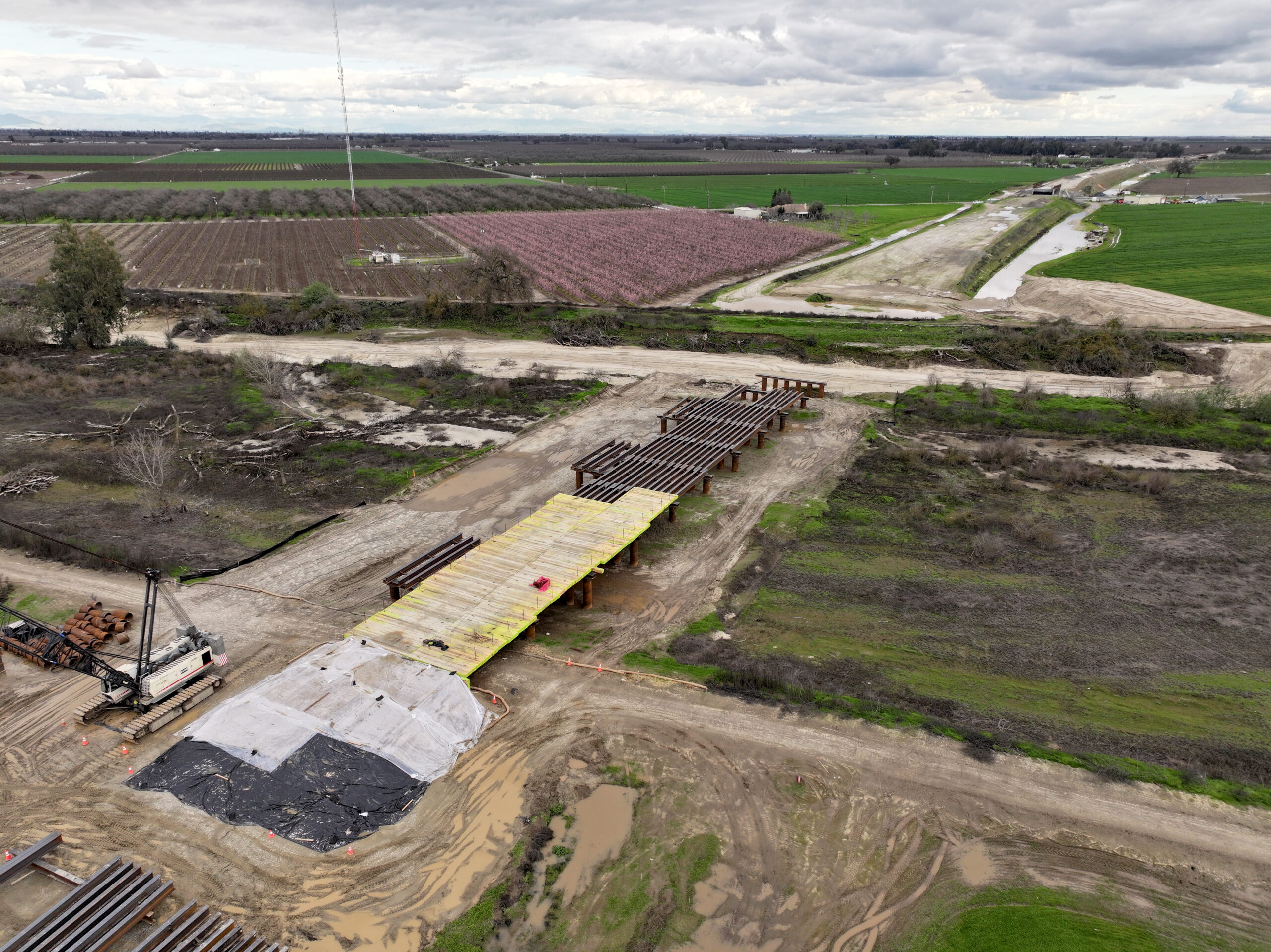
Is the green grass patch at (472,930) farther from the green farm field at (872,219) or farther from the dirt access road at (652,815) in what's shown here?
the green farm field at (872,219)

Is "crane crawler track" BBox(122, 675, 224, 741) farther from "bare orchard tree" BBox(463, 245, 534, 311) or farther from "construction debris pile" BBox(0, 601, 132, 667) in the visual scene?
"bare orchard tree" BBox(463, 245, 534, 311)

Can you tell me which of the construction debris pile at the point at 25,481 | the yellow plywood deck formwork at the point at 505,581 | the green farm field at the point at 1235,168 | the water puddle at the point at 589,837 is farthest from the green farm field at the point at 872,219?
the green farm field at the point at 1235,168

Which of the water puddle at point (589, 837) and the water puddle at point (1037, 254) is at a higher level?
the water puddle at point (1037, 254)

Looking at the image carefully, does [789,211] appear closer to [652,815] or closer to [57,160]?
[652,815]

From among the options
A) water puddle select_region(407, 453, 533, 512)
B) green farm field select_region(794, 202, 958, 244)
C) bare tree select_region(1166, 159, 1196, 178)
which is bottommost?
water puddle select_region(407, 453, 533, 512)

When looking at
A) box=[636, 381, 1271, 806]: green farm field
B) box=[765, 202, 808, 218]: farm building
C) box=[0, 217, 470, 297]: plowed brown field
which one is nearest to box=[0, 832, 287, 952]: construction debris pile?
box=[636, 381, 1271, 806]: green farm field

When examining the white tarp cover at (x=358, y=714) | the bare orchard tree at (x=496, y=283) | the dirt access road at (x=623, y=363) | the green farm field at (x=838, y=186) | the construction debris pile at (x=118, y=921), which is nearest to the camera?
the construction debris pile at (x=118, y=921)

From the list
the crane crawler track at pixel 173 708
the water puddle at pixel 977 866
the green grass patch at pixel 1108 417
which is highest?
the green grass patch at pixel 1108 417
